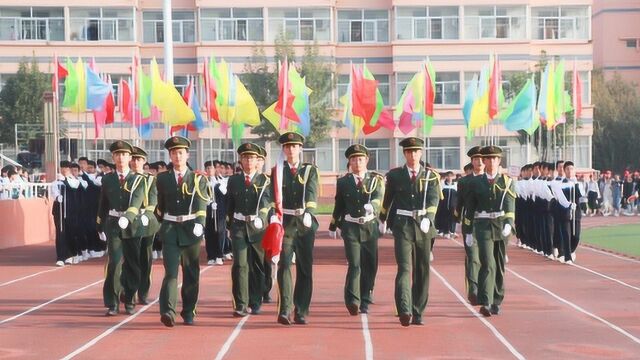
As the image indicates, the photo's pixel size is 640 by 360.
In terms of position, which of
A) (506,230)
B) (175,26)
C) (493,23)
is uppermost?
(175,26)

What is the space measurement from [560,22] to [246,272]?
47.9 metres

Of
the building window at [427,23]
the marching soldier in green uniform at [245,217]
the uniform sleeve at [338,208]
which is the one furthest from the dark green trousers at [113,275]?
the building window at [427,23]

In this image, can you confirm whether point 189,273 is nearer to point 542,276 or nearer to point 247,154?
point 247,154

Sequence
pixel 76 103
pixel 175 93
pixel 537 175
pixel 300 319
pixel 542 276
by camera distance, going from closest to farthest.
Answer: pixel 300 319 → pixel 542 276 → pixel 537 175 → pixel 175 93 → pixel 76 103

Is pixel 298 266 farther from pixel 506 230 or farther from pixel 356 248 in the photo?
pixel 506 230

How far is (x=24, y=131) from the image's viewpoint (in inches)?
1956

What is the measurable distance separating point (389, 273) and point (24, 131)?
110ft

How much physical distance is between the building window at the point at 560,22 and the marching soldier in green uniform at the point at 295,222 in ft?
156

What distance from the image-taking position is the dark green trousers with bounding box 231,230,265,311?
13516 mm

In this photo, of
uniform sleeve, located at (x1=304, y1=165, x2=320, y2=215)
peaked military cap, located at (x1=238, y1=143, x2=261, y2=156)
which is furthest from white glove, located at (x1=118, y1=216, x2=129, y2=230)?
uniform sleeve, located at (x1=304, y1=165, x2=320, y2=215)

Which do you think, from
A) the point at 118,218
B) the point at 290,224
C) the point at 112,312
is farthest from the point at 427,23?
the point at 290,224

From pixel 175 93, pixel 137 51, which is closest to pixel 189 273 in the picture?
pixel 175 93

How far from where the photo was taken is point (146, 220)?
13719mm

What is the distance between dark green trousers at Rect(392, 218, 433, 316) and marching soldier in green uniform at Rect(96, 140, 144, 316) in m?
3.23
